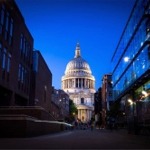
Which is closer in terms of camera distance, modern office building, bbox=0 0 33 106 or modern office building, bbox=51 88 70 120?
modern office building, bbox=0 0 33 106

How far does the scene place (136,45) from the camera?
5309 cm

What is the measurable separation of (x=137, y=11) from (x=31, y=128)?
95.6ft

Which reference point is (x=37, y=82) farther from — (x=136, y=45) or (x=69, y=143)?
(x=69, y=143)

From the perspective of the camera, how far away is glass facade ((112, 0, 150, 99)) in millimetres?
46469

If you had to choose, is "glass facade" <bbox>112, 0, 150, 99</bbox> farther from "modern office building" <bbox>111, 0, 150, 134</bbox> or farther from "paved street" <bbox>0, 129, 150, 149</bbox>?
"paved street" <bbox>0, 129, 150, 149</bbox>

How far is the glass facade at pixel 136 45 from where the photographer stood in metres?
46.5

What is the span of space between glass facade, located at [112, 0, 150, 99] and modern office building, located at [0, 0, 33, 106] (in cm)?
1854

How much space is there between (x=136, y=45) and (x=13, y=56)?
20.4 metres

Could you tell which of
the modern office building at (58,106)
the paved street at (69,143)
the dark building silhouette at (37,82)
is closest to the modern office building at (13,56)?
the dark building silhouette at (37,82)

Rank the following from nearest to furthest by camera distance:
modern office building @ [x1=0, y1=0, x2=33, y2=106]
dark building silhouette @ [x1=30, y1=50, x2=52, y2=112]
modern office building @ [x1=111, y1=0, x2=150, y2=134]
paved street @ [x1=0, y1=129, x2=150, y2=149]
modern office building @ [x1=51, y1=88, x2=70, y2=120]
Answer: paved street @ [x1=0, y1=129, x2=150, y2=149] → modern office building @ [x1=0, y1=0, x2=33, y2=106] → modern office building @ [x1=111, y1=0, x2=150, y2=134] → dark building silhouette @ [x1=30, y1=50, x2=52, y2=112] → modern office building @ [x1=51, y1=88, x2=70, y2=120]

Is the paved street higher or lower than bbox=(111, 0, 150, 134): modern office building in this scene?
lower

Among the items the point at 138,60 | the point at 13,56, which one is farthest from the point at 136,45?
the point at 13,56

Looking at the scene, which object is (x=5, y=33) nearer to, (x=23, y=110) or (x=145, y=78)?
(x=23, y=110)

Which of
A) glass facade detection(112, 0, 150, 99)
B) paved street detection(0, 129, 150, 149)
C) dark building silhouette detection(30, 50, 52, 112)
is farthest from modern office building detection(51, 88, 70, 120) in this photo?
paved street detection(0, 129, 150, 149)
